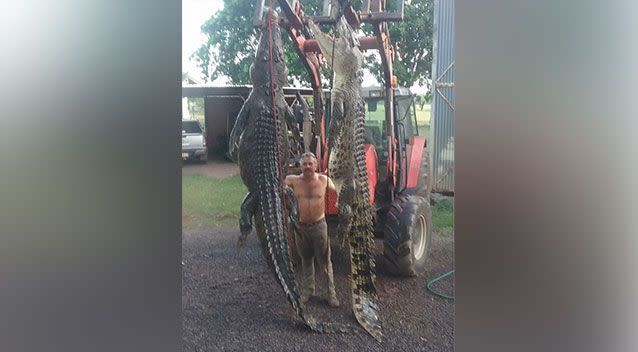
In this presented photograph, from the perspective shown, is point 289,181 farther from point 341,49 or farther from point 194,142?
point 341,49

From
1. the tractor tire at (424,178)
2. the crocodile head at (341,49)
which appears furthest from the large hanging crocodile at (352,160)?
the tractor tire at (424,178)

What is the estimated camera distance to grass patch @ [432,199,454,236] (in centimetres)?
253

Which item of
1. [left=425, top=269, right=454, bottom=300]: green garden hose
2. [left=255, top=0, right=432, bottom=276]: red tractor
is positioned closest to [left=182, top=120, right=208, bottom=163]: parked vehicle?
[left=255, top=0, right=432, bottom=276]: red tractor

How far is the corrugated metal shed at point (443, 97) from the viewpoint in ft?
8.24

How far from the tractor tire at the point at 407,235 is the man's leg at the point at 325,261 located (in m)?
0.27

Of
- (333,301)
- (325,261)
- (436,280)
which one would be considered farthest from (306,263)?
(436,280)

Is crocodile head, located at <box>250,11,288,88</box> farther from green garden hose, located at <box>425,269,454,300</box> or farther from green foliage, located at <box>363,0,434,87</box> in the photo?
green garden hose, located at <box>425,269,454,300</box>

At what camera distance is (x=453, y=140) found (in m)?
2.53

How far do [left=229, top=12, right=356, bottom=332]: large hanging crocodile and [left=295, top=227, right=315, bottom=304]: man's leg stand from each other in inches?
1.9

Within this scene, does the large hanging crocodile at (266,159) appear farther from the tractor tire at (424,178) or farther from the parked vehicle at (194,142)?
the tractor tire at (424,178)

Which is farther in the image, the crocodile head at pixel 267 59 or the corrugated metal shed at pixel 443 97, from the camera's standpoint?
the crocodile head at pixel 267 59
